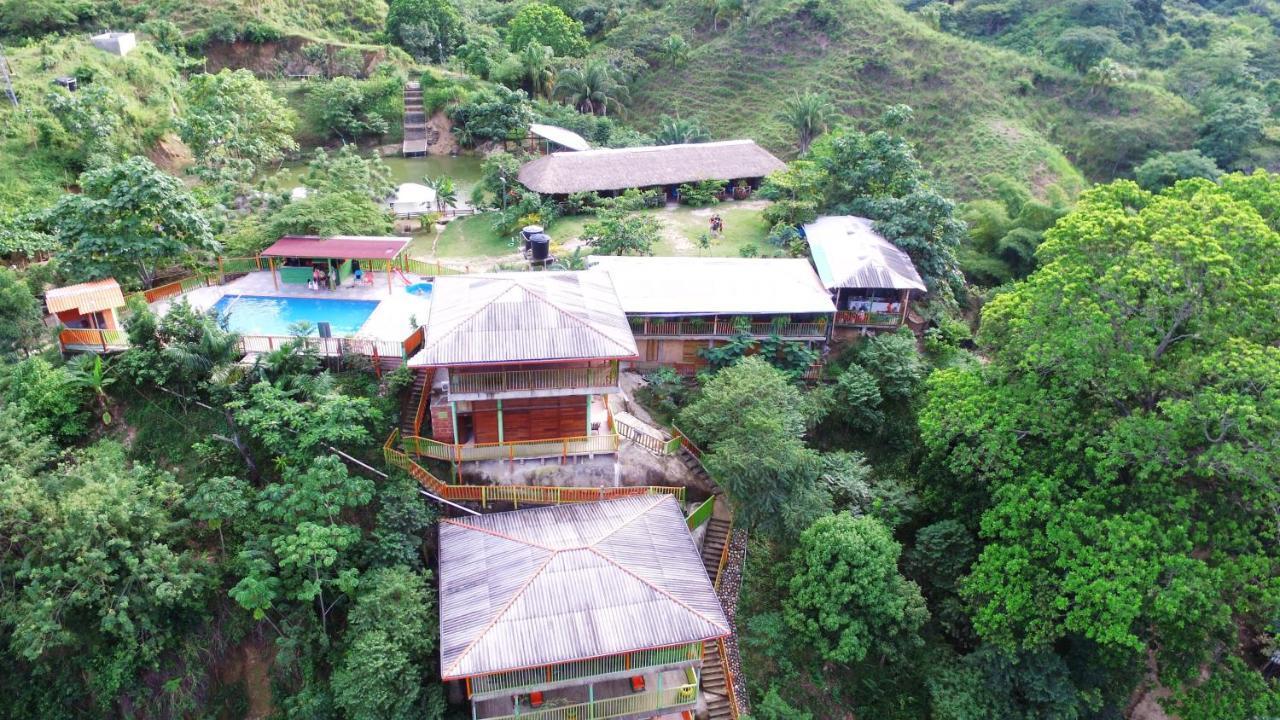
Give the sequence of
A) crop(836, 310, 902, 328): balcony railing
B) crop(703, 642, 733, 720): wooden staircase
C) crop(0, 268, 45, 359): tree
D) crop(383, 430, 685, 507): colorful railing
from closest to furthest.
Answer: crop(703, 642, 733, 720): wooden staircase → crop(383, 430, 685, 507): colorful railing → crop(0, 268, 45, 359): tree → crop(836, 310, 902, 328): balcony railing

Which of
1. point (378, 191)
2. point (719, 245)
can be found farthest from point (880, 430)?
point (378, 191)

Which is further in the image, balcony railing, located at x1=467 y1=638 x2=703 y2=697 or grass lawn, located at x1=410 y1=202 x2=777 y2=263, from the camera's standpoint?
grass lawn, located at x1=410 y1=202 x2=777 y2=263

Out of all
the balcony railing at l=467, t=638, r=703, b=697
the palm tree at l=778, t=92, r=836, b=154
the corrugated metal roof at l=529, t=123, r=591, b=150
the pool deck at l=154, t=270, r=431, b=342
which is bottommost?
the balcony railing at l=467, t=638, r=703, b=697

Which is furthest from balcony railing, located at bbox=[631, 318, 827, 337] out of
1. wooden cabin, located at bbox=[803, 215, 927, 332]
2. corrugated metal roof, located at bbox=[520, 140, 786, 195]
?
corrugated metal roof, located at bbox=[520, 140, 786, 195]

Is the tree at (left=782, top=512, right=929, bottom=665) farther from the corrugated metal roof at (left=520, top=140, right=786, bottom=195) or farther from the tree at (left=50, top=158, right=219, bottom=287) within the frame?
the corrugated metal roof at (left=520, top=140, right=786, bottom=195)

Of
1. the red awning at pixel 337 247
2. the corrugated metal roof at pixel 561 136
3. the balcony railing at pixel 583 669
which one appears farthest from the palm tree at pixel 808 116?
the balcony railing at pixel 583 669

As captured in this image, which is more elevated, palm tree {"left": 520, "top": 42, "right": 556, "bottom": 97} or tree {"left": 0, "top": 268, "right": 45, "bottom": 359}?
palm tree {"left": 520, "top": 42, "right": 556, "bottom": 97}

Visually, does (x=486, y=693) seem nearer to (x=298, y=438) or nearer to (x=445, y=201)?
(x=298, y=438)
